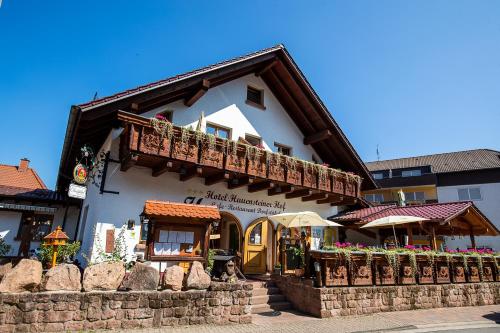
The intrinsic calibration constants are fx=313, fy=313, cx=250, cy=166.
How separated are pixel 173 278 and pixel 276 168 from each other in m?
6.22

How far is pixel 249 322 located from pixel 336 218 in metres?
9.03

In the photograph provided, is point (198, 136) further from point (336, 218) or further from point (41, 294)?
point (336, 218)

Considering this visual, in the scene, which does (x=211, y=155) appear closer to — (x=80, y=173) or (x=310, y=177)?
(x=80, y=173)

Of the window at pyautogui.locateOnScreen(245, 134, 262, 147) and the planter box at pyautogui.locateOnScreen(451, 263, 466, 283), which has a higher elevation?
the window at pyautogui.locateOnScreen(245, 134, 262, 147)

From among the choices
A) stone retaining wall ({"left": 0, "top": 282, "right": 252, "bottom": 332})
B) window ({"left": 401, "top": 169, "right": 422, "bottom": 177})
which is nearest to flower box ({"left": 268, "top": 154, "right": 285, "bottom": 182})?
stone retaining wall ({"left": 0, "top": 282, "right": 252, "bottom": 332})

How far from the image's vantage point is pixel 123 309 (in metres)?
6.16

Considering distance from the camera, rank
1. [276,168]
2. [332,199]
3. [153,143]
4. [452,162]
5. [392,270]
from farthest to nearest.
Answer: [452,162] < [332,199] < [276,168] < [392,270] < [153,143]

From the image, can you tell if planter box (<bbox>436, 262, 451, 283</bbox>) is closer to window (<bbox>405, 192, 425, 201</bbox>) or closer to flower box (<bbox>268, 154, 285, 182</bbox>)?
flower box (<bbox>268, 154, 285, 182</bbox>)

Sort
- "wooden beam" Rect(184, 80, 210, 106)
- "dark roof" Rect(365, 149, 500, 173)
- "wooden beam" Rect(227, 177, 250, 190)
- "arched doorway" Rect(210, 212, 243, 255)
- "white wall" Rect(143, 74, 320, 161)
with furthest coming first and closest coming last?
"dark roof" Rect(365, 149, 500, 173)
"arched doorway" Rect(210, 212, 243, 255)
"white wall" Rect(143, 74, 320, 161)
"wooden beam" Rect(184, 80, 210, 106)
"wooden beam" Rect(227, 177, 250, 190)

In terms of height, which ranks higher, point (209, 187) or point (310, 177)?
point (310, 177)

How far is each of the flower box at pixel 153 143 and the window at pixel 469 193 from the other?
31377 millimetres

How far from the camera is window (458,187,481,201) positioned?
29.8 m

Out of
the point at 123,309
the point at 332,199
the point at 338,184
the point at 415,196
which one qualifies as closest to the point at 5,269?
the point at 123,309

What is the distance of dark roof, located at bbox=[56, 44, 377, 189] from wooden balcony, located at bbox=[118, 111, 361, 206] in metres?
1.04
